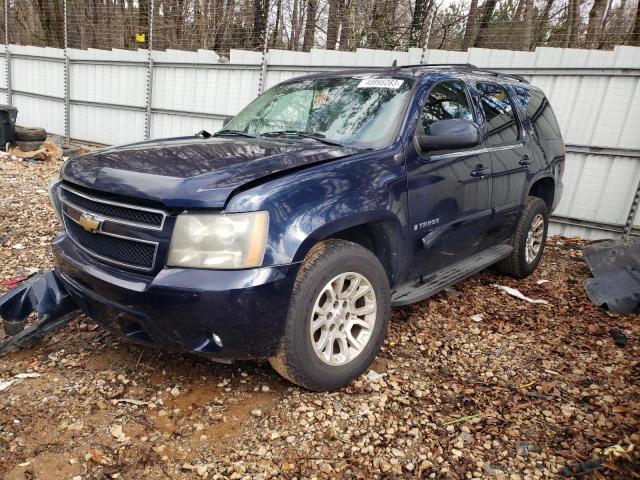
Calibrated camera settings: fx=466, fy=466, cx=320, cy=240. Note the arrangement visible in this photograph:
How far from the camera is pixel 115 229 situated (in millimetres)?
2338

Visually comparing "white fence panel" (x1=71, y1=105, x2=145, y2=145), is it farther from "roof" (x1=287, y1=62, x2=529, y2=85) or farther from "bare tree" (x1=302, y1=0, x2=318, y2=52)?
"roof" (x1=287, y1=62, x2=529, y2=85)

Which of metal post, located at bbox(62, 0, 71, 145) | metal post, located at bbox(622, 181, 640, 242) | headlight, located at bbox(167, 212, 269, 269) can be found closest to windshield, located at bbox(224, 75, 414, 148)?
headlight, located at bbox(167, 212, 269, 269)

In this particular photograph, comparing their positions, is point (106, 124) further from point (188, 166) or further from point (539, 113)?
point (188, 166)

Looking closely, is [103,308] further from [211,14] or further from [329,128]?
[211,14]

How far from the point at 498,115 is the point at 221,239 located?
2.92 metres

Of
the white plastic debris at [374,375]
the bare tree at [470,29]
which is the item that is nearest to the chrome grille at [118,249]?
the white plastic debris at [374,375]

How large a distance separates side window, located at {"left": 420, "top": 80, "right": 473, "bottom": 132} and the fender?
490mm

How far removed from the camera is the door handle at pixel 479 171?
347cm

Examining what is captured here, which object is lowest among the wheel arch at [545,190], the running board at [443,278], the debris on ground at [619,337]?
the debris on ground at [619,337]

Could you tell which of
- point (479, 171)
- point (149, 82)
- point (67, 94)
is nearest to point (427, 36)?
point (479, 171)

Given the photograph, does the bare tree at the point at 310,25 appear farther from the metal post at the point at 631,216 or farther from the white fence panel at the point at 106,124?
the metal post at the point at 631,216

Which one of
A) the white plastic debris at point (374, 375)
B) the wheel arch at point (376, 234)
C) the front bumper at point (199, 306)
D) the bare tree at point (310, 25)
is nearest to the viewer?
the front bumper at point (199, 306)

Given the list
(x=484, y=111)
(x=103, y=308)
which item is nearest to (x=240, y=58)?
(x=484, y=111)

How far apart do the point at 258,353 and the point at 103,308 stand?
0.85 metres
